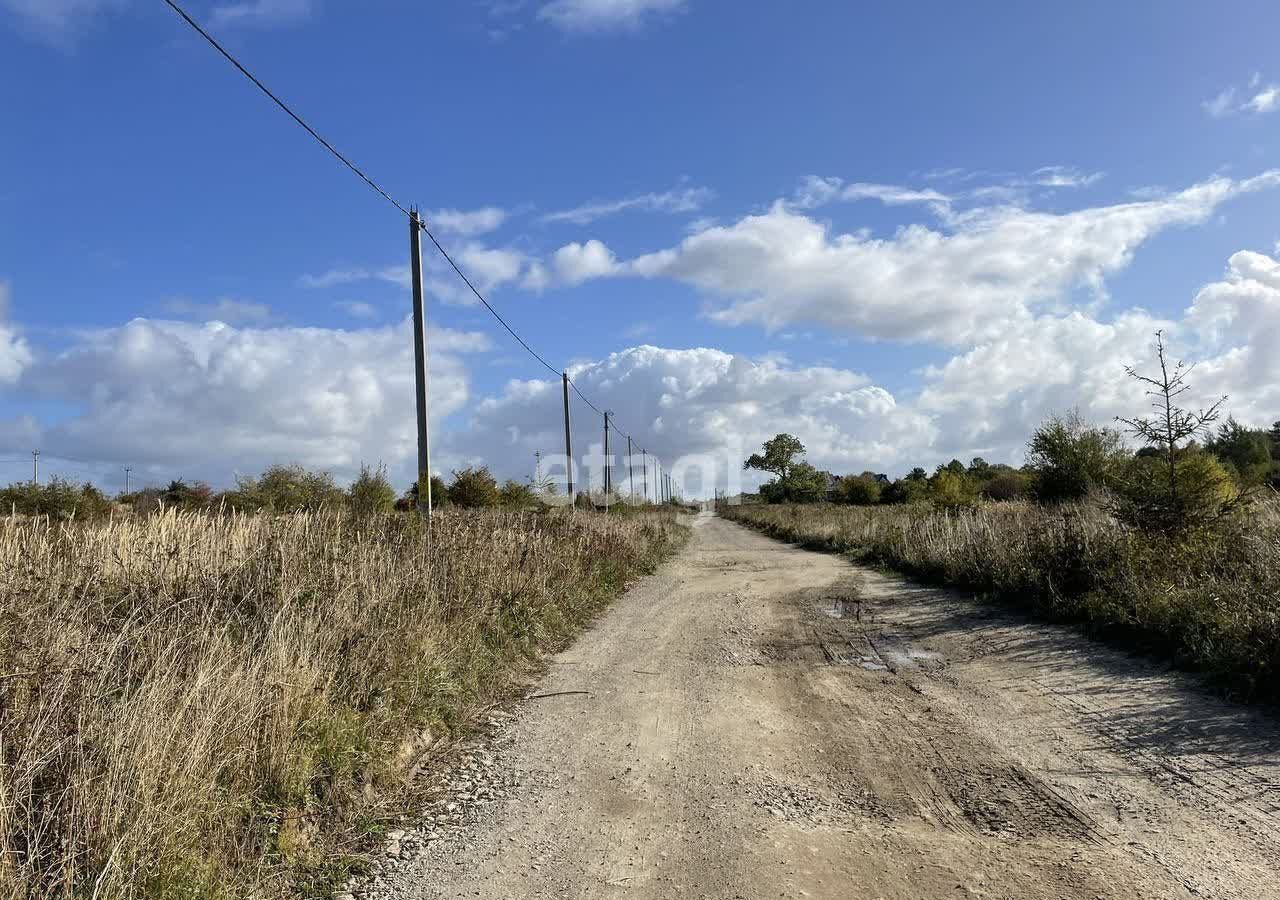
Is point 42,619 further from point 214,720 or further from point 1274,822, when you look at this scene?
point 1274,822

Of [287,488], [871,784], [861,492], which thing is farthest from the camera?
[861,492]

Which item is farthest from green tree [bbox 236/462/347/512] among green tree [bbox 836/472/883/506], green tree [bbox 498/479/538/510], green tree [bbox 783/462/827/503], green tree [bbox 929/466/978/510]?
green tree [bbox 783/462/827/503]

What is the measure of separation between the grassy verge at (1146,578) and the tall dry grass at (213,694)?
6624 millimetres

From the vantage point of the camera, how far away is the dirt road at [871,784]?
3.71m

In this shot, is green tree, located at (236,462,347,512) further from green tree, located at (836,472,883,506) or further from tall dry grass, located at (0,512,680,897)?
green tree, located at (836,472,883,506)

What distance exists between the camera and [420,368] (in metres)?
12.3

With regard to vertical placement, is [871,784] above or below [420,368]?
below

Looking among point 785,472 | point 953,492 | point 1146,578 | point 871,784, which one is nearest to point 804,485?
point 785,472

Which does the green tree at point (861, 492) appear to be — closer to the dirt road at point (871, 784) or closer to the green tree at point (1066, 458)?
the green tree at point (1066, 458)

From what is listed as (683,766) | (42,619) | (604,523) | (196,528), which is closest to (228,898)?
(42,619)

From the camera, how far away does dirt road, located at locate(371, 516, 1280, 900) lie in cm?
371

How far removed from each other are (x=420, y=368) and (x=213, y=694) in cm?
873

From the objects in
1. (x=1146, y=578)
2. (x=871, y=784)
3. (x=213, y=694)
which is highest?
(x=213, y=694)

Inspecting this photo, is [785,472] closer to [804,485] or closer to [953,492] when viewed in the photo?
[804,485]
